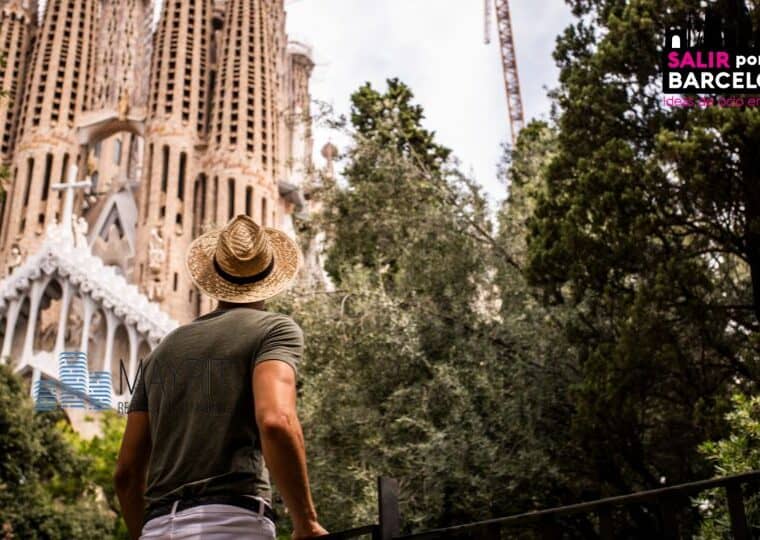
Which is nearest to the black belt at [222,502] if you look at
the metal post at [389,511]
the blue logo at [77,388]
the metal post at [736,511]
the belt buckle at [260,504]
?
the belt buckle at [260,504]

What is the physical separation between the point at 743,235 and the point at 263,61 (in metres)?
34.1

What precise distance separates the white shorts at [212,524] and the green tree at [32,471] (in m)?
13.5

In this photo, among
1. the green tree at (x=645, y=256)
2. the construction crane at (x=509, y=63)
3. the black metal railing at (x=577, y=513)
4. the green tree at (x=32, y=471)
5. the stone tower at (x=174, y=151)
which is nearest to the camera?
the black metal railing at (x=577, y=513)

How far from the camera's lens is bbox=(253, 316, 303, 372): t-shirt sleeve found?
1994 millimetres

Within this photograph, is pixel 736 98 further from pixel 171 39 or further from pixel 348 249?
pixel 171 39

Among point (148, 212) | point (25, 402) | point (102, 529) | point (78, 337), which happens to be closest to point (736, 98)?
point (25, 402)

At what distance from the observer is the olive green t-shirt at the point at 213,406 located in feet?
6.46

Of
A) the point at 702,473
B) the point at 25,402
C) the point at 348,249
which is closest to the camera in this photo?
the point at 702,473

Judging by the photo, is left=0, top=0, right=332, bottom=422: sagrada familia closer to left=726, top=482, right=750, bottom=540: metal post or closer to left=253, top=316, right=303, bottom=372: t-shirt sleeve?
left=253, top=316, right=303, bottom=372: t-shirt sleeve

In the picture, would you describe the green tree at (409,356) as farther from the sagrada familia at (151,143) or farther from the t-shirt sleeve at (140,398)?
the sagrada familia at (151,143)

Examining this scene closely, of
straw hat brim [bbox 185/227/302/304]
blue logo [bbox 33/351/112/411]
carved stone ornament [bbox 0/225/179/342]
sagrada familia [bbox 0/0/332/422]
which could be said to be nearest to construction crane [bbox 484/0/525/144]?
sagrada familia [bbox 0/0/332/422]

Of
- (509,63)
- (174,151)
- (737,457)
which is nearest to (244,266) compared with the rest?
(737,457)

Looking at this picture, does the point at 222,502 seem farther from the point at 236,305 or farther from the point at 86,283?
the point at 86,283

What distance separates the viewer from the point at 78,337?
32.2 meters
